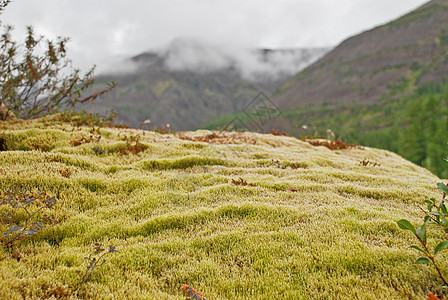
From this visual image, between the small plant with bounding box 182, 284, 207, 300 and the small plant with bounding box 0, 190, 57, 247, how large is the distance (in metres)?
2.58

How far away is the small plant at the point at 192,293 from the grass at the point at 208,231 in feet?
0.50

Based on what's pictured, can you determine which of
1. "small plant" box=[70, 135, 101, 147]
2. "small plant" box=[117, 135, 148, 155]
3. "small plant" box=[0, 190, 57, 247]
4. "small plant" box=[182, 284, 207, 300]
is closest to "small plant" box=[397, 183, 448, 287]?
"small plant" box=[182, 284, 207, 300]

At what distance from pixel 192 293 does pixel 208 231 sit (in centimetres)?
173

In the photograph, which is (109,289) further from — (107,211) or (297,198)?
(297,198)

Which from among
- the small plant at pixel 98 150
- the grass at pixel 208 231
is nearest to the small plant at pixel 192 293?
the grass at pixel 208 231

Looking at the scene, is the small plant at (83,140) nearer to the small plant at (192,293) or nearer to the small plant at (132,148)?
the small plant at (132,148)

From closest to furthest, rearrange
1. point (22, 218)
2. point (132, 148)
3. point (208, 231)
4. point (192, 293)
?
1. point (192, 293)
2. point (22, 218)
3. point (208, 231)
4. point (132, 148)

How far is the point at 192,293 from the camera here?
381 cm

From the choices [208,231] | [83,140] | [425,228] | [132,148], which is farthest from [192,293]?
[83,140]

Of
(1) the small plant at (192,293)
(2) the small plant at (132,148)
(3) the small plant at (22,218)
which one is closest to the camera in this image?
(1) the small plant at (192,293)

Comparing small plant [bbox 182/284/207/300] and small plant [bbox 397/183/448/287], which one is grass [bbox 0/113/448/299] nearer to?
small plant [bbox 182/284/207/300]

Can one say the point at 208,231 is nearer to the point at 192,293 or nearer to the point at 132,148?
the point at 192,293

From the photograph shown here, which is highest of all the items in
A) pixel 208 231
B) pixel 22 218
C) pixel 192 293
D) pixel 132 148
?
pixel 132 148

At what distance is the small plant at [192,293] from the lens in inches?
147
